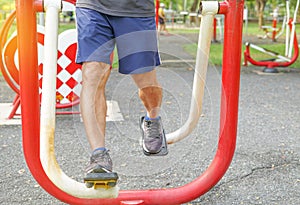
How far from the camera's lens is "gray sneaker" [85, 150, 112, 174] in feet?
7.27

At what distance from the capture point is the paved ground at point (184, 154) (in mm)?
2854

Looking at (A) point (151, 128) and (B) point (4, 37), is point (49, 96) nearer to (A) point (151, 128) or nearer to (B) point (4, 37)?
(A) point (151, 128)

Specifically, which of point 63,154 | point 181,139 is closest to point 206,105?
point 63,154

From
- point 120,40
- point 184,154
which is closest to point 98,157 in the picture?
point 120,40

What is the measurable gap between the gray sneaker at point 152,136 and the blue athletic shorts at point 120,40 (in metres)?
0.42

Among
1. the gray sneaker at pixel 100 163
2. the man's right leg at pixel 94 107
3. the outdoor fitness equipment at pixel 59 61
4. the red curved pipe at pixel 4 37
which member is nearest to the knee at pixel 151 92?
the man's right leg at pixel 94 107

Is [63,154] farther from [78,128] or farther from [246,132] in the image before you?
[246,132]

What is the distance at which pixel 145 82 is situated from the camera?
261cm

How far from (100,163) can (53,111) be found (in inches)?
12.5

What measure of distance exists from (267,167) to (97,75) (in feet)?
5.35

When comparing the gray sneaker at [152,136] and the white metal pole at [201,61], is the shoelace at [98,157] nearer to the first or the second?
the gray sneaker at [152,136]

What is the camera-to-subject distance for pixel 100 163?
2.25 metres

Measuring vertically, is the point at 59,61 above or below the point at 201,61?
below

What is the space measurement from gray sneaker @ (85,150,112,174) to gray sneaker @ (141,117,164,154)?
518 mm
